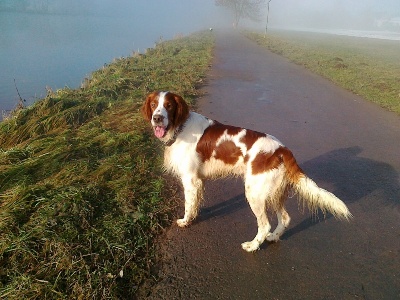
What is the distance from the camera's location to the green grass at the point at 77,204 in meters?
2.72

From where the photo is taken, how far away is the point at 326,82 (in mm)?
12633

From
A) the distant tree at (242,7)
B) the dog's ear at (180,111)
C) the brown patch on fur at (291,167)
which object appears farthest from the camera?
the distant tree at (242,7)

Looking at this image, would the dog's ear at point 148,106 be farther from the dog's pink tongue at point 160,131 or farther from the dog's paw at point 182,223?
the dog's paw at point 182,223

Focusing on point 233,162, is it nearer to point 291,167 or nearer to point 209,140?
point 209,140

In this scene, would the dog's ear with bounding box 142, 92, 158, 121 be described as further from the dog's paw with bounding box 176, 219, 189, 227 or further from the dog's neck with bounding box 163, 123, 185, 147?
the dog's paw with bounding box 176, 219, 189, 227

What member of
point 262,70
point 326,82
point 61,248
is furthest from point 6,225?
point 262,70

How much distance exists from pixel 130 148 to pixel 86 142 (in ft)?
2.64

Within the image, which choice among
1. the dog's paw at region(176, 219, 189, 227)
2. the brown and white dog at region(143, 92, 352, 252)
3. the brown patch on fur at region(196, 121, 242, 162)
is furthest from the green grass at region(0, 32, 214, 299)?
the brown patch on fur at region(196, 121, 242, 162)

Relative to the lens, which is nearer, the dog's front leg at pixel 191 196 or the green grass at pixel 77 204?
the green grass at pixel 77 204

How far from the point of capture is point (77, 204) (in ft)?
11.5

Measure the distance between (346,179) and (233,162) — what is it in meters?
2.67

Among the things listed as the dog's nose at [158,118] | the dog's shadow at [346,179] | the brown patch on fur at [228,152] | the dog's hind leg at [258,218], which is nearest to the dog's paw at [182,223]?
the dog's shadow at [346,179]

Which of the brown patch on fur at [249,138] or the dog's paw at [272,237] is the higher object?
the brown patch on fur at [249,138]

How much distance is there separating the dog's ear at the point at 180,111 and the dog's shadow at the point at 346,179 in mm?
1366
